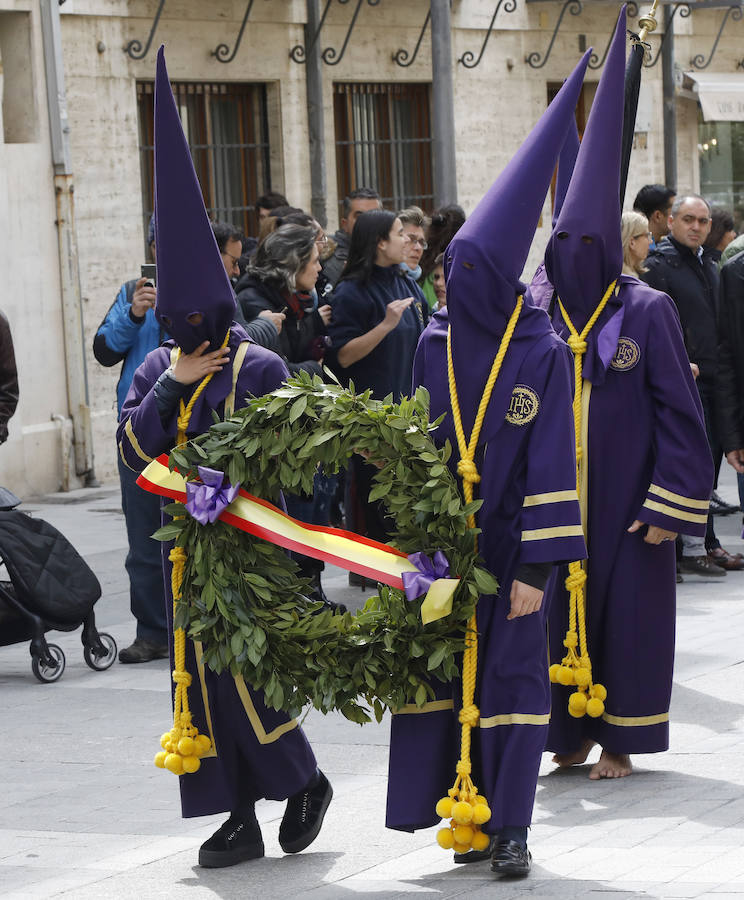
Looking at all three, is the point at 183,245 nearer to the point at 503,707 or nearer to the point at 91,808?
the point at 503,707

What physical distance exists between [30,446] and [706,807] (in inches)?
369

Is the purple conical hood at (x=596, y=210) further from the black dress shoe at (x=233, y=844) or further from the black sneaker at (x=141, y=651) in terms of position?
the black sneaker at (x=141, y=651)

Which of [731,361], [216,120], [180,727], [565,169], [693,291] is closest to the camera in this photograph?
[180,727]

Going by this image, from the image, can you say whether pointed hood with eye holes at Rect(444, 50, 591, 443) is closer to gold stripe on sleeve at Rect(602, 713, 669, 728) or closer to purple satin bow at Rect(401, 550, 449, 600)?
purple satin bow at Rect(401, 550, 449, 600)

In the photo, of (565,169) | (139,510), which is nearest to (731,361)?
(565,169)

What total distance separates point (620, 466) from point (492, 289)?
1402 millimetres

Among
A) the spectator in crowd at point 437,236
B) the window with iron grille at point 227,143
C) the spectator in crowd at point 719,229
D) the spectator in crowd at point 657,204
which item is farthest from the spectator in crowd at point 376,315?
the window with iron grille at point 227,143

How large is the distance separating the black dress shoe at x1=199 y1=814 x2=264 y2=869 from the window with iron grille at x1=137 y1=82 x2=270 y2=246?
1130 centimetres

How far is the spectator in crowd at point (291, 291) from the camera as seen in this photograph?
28.4 ft

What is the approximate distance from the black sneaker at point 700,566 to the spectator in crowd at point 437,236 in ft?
7.17

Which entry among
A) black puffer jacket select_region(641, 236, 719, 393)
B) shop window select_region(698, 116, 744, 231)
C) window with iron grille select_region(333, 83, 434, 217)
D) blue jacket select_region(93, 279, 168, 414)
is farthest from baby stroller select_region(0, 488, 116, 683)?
shop window select_region(698, 116, 744, 231)

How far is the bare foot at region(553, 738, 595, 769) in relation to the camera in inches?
250

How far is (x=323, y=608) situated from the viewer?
205 inches

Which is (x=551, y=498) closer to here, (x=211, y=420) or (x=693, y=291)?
(x=211, y=420)
